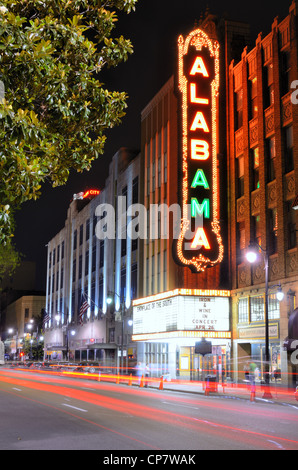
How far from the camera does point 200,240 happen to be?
134 feet

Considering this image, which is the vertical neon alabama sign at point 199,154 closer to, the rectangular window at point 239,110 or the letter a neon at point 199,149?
the letter a neon at point 199,149

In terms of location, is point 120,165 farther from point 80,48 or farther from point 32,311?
point 32,311

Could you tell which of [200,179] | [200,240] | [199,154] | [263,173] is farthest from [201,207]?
[263,173]

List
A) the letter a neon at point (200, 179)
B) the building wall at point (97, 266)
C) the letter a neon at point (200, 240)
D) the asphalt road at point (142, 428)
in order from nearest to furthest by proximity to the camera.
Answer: the asphalt road at point (142, 428)
the letter a neon at point (200, 240)
the letter a neon at point (200, 179)
the building wall at point (97, 266)

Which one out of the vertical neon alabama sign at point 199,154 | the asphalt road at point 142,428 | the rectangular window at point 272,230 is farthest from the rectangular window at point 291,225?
the asphalt road at point 142,428

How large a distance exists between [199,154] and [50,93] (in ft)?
102

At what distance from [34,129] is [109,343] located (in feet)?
185

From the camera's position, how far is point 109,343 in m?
64.5

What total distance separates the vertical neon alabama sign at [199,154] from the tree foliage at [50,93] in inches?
1055

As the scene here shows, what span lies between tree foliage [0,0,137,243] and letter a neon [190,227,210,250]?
27221mm

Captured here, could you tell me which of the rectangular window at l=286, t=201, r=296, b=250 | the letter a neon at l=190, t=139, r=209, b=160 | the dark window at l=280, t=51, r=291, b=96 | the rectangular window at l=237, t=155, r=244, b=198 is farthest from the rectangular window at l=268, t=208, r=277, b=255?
the dark window at l=280, t=51, r=291, b=96

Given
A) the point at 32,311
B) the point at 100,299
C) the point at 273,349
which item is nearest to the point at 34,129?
the point at 273,349

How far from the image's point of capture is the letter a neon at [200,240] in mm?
40438

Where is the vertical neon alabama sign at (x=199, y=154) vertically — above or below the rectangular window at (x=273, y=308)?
above
